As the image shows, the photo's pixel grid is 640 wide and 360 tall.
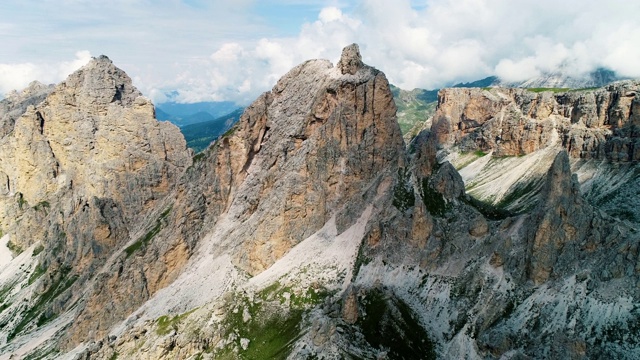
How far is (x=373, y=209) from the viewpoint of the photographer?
11562 centimetres

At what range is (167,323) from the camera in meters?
116

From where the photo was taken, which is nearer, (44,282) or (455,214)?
(455,214)

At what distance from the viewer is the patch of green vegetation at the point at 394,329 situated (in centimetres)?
8576

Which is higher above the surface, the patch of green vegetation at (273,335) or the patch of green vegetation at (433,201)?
the patch of green vegetation at (433,201)

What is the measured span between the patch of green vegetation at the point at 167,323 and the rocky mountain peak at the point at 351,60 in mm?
73337

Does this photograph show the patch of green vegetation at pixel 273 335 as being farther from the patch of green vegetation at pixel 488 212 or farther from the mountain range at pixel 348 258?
the patch of green vegetation at pixel 488 212

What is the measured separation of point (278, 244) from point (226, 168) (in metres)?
33.3

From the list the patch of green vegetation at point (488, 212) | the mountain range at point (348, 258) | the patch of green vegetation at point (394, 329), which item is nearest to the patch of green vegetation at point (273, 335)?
the mountain range at point (348, 258)

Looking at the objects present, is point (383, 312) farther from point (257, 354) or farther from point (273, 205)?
point (273, 205)

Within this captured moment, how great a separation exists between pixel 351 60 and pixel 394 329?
2817 inches

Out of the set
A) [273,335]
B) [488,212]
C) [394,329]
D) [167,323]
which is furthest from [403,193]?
[167,323]

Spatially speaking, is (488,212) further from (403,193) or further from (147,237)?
(147,237)

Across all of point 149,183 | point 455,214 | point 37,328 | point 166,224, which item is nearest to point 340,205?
point 455,214

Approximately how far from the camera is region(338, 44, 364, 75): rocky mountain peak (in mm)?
128250
